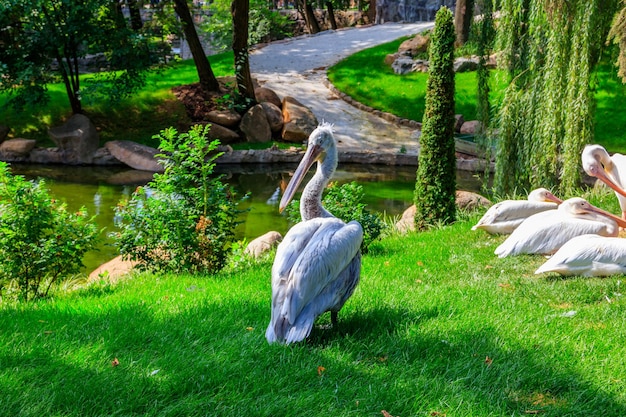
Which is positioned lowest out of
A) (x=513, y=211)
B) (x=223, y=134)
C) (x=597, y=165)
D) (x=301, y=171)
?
(x=223, y=134)

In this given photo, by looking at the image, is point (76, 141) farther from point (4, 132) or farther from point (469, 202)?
point (469, 202)

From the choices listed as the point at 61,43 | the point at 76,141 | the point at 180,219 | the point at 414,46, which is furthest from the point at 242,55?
the point at 180,219

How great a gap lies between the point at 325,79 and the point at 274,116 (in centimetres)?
517

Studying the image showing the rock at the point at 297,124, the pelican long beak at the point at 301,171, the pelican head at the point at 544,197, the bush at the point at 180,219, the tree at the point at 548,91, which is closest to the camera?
the pelican long beak at the point at 301,171

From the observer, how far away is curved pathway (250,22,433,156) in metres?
18.5

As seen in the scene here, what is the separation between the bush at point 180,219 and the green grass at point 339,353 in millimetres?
781

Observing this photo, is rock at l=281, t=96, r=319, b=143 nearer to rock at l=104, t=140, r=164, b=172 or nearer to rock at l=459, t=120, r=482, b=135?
rock at l=104, t=140, r=164, b=172

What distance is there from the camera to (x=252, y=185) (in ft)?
50.9

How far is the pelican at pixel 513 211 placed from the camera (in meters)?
8.30

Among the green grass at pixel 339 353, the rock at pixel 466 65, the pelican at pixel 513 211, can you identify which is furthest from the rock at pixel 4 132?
the pelican at pixel 513 211

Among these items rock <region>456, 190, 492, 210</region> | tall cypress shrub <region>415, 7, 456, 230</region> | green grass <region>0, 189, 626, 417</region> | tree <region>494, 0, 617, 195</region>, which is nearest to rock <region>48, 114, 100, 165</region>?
rock <region>456, 190, 492, 210</region>

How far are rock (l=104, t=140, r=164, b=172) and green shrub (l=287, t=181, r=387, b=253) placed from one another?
872 cm

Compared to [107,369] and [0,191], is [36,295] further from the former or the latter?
[107,369]

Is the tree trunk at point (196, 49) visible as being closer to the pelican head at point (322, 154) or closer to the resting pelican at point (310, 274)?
the pelican head at point (322, 154)
